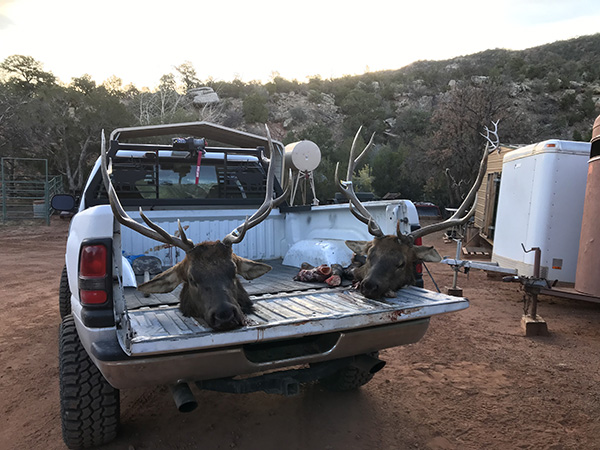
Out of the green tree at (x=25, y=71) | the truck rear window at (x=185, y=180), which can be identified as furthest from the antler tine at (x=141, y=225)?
the green tree at (x=25, y=71)

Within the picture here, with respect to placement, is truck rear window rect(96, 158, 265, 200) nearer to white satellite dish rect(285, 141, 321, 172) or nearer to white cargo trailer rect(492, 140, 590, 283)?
white satellite dish rect(285, 141, 321, 172)

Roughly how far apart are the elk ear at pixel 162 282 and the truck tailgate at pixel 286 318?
0.20 meters

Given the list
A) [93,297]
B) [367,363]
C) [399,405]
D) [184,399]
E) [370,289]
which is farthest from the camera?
[399,405]

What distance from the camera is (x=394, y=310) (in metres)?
3.08

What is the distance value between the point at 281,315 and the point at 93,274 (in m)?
1.28

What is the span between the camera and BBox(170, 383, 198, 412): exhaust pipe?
262 centimetres

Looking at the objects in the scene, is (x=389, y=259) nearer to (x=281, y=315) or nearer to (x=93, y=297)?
(x=281, y=315)

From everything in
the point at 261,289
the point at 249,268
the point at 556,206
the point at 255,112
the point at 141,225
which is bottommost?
the point at 261,289

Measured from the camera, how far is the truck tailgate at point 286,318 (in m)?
2.48

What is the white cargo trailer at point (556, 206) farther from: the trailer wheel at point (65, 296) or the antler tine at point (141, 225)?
the trailer wheel at point (65, 296)

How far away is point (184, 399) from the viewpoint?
8.60ft

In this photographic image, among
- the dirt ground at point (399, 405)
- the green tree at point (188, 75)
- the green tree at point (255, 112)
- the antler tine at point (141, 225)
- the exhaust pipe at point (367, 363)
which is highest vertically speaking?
the green tree at point (188, 75)

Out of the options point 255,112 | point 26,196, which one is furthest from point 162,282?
point 255,112

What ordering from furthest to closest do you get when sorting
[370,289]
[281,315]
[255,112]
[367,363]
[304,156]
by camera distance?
[255,112] → [304,156] → [370,289] → [367,363] → [281,315]
